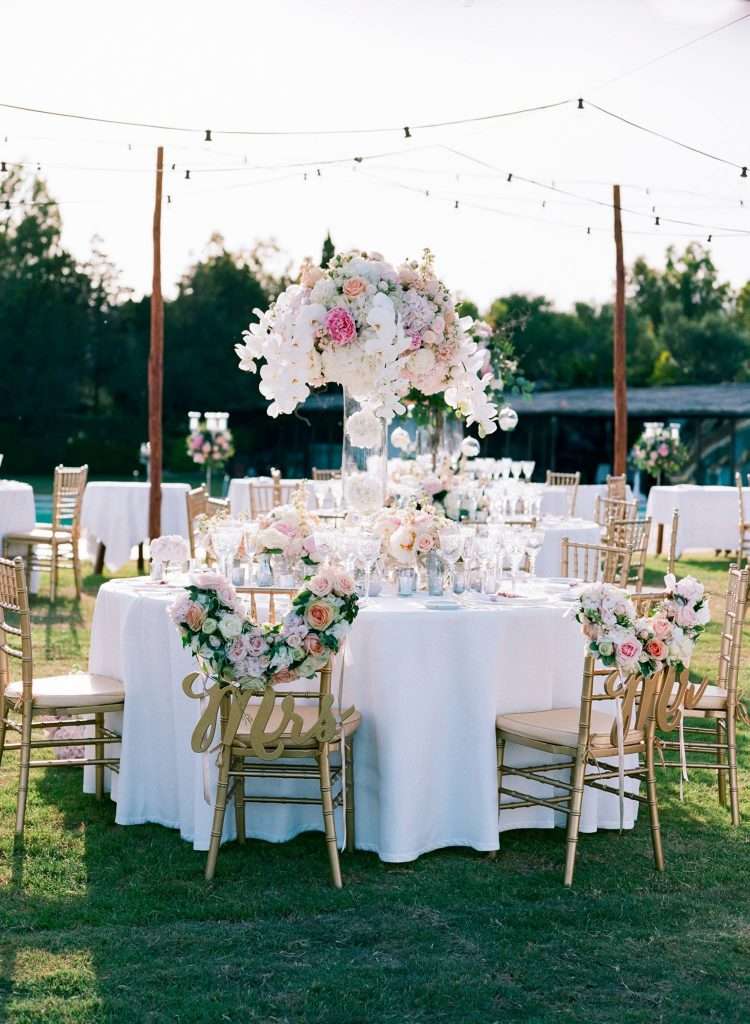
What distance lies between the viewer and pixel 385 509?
5.59 meters

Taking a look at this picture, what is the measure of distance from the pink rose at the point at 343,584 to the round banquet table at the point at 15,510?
769 cm

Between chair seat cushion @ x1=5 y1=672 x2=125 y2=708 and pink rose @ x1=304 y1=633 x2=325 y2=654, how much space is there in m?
1.13

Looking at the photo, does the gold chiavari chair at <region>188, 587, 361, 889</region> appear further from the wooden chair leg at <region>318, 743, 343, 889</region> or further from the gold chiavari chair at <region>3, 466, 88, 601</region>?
the gold chiavari chair at <region>3, 466, 88, 601</region>

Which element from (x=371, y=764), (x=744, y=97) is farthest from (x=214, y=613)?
(x=744, y=97)

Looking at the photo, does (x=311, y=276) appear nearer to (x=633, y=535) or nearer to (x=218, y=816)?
(x=218, y=816)

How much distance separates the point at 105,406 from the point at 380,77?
25.9 metres

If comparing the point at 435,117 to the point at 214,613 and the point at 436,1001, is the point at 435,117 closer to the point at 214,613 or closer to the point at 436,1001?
the point at 214,613

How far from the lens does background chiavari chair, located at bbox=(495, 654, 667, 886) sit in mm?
4508

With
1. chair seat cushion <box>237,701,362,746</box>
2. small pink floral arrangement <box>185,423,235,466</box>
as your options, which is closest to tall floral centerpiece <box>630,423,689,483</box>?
small pink floral arrangement <box>185,423,235,466</box>

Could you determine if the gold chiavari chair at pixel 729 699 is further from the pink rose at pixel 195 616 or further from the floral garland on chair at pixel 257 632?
the pink rose at pixel 195 616

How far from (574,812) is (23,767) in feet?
6.86

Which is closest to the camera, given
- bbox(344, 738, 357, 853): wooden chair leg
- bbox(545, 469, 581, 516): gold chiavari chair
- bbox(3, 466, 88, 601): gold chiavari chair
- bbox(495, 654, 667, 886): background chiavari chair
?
bbox(495, 654, 667, 886): background chiavari chair

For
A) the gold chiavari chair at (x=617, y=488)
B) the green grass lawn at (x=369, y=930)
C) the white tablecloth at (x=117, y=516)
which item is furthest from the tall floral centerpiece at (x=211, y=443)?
the green grass lawn at (x=369, y=930)

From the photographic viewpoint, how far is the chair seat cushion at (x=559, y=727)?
15.1 feet
